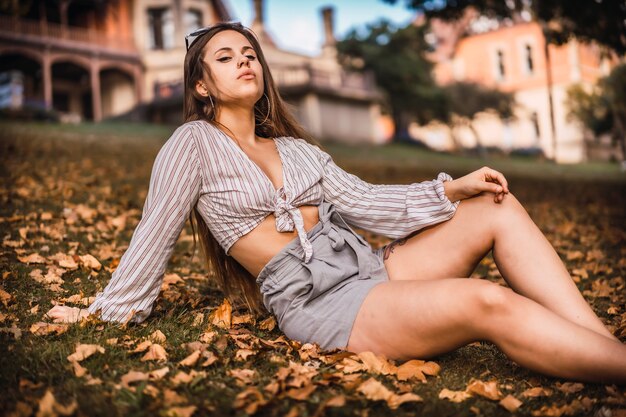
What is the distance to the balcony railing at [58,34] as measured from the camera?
912 inches

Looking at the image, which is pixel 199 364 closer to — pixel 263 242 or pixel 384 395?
pixel 263 242

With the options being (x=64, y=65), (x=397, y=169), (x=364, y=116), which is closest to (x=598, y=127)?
(x=364, y=116)

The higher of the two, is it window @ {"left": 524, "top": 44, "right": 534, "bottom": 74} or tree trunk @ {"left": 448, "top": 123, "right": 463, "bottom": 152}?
window @ {"left": 524, "top": 44, "right": 534, "bottom": 74}

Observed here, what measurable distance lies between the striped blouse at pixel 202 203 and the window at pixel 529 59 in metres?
36.1

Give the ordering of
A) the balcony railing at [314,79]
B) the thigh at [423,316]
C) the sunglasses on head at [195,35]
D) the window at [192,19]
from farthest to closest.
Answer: the window at [192,19]
the balcony railing at [314,79]
the sunglasses on head at [195,35]
the thigh at [423,316]

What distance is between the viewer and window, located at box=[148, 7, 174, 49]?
2778 centimetres

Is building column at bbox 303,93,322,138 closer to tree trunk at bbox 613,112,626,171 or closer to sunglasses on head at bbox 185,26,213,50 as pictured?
tree trunk at bbox 613,112,626,171

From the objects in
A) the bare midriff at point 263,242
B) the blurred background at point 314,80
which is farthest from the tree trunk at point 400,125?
the bare midriff at point 263,242

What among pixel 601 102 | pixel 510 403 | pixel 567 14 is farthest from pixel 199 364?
pixel 601 102

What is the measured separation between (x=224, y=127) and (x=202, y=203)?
44 cm

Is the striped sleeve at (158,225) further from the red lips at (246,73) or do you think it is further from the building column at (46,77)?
the building column at (46,77)

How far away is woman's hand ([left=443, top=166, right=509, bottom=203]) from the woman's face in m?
1.14

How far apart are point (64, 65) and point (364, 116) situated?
13153mm

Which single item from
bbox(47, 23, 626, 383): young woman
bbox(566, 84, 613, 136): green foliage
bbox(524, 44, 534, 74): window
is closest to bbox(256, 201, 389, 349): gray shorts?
bbox(47, 23, 626, 383): young woman
